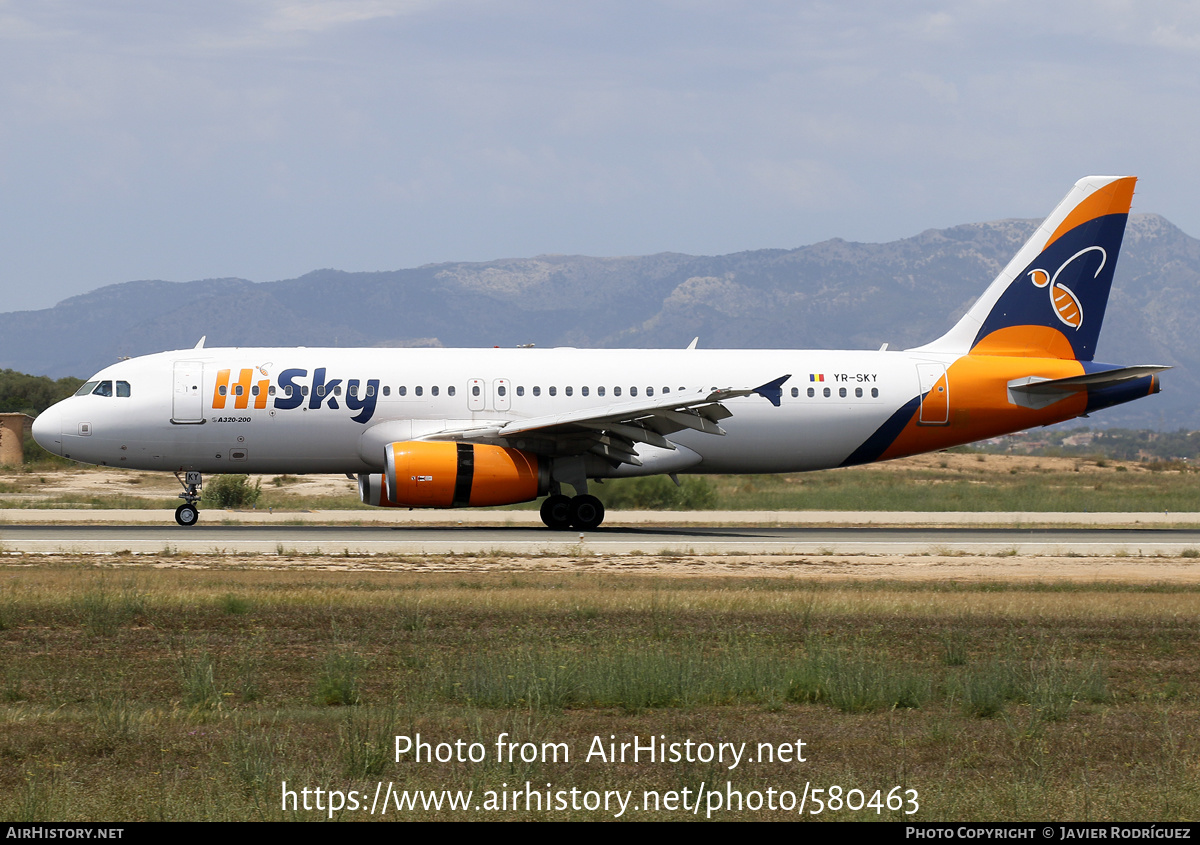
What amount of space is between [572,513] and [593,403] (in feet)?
8.31

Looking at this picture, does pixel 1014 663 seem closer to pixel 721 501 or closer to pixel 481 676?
pixel 481 676

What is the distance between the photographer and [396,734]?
31.1 ft

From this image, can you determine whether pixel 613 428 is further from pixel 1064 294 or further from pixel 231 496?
pixel 231 496

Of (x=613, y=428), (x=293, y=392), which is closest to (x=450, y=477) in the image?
(x=613, y=428)

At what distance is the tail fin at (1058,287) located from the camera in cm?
3209

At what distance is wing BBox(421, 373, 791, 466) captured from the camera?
2695 cm

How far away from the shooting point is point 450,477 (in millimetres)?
26672

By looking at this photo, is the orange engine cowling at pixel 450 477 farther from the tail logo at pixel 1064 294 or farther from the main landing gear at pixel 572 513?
the tail logo at pixel 1064 294

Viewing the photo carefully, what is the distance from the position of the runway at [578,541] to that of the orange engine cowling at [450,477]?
0.82 m

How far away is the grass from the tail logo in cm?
1547

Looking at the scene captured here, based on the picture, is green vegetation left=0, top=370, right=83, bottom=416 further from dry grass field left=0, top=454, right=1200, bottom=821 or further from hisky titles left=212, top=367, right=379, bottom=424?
dry grass field left=0, top=454, right=1200, bottom=821

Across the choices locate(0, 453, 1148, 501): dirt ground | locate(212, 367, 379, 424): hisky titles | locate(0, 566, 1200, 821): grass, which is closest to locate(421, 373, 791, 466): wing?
locate(212, 367, 379, 424): hisky titles

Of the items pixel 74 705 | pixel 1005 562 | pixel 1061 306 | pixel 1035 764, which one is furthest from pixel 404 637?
pixel 1061 306

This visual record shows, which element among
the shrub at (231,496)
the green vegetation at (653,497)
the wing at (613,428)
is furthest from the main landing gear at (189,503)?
the green vegetation at (653,497)
